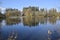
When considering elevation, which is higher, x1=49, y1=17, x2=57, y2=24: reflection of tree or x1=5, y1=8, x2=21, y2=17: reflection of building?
x1=5, y1=8, x2=21, y2=17: reflection of building

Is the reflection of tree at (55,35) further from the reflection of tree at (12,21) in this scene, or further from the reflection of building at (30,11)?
the reflection of tree at (12,21)

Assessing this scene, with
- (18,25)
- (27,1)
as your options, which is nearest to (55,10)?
(27,1)

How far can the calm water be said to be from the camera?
5.81 ft

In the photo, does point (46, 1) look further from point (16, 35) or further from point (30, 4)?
point (16, 35)

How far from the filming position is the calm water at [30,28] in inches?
69.7

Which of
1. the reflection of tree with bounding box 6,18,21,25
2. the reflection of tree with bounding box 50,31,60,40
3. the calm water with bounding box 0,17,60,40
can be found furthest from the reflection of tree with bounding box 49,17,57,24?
the reflection of tree with bounding box 6,18,21,25

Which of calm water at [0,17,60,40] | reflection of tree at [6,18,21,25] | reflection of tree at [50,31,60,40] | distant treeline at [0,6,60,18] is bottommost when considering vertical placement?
reflection of tree at [50,31,60,40]

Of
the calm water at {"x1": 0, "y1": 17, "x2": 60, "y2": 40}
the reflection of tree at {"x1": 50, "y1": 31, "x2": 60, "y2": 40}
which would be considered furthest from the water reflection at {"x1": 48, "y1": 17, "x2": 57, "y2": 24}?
the reflection of tree at {"x1": 50, "y1": 31, "x2": 60, "y2": 40}

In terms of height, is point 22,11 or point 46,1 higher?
point 46,1

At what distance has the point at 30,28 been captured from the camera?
181 centimetres

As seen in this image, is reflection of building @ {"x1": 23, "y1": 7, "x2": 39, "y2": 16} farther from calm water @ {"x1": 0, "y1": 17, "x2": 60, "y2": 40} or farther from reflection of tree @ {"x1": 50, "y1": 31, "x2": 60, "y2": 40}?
reflection of tree @ {"x1": 50, "y1": 31, "x2": 60, "y2": 40}

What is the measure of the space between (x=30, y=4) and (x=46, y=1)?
0.24m

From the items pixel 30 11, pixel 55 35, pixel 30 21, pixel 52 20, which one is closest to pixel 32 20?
pixel 30 21

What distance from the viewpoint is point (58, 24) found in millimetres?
1789
